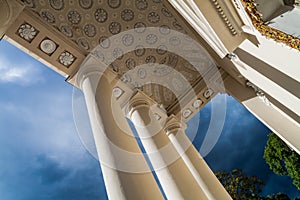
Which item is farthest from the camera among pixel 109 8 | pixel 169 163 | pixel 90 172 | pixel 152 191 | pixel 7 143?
pixel 90 172

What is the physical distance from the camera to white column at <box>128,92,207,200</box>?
8.78 m

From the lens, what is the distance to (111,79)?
401 inches

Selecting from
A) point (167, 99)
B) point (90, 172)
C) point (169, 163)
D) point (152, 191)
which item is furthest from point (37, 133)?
point (152, 191)

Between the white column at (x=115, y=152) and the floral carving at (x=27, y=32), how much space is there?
8.43ft

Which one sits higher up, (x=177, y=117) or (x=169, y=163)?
(x=177, y=117)

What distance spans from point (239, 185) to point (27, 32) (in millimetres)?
16982

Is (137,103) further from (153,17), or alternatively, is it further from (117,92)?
(153,17)

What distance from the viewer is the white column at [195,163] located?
9594mm

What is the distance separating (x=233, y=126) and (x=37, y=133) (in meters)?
38.8

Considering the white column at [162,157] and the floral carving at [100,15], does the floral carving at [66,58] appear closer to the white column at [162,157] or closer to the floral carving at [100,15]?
the floral carving at [100,15]

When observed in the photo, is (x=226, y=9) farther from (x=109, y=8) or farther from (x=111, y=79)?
(x=109, y=8)

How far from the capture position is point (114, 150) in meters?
6.66

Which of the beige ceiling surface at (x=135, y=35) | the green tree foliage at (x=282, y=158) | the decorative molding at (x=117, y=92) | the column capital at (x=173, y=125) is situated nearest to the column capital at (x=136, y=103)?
the decorative molding at (x=117, y=92)

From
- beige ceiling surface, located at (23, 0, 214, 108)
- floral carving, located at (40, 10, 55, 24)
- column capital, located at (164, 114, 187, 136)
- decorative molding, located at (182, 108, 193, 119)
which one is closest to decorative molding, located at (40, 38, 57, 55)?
beige ceiling surface, located at (23, 0, 214, 108)
